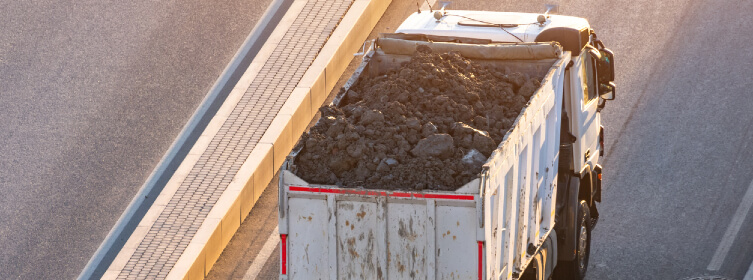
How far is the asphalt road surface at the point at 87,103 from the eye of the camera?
13.8m

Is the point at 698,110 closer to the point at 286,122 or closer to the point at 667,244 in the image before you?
the point at 667,244

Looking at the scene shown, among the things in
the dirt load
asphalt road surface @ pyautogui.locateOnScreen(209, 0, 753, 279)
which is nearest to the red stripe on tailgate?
the dirt load

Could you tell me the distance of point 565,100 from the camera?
37.1ft

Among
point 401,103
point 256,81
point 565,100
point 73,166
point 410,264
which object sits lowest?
point 410,264

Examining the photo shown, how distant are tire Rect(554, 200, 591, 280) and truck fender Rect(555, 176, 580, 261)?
0.10 metres

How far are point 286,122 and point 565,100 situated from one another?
476cm

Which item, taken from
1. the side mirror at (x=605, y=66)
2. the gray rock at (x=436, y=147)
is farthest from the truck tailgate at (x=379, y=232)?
the side mirror at (x=605, y=66)

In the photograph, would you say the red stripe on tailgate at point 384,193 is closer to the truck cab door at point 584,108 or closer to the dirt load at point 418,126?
the dirt load at point 418,126

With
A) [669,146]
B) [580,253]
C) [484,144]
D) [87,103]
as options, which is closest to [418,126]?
[484,144]

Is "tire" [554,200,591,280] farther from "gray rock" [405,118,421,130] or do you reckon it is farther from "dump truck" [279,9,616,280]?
"gray rock" [405,118,421,130]

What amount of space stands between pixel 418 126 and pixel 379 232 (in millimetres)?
1139

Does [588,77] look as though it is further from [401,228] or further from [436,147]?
[401,228]

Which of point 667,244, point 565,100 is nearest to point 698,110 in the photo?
point 667,244

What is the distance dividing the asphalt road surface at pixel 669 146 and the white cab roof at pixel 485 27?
9.36 feet
